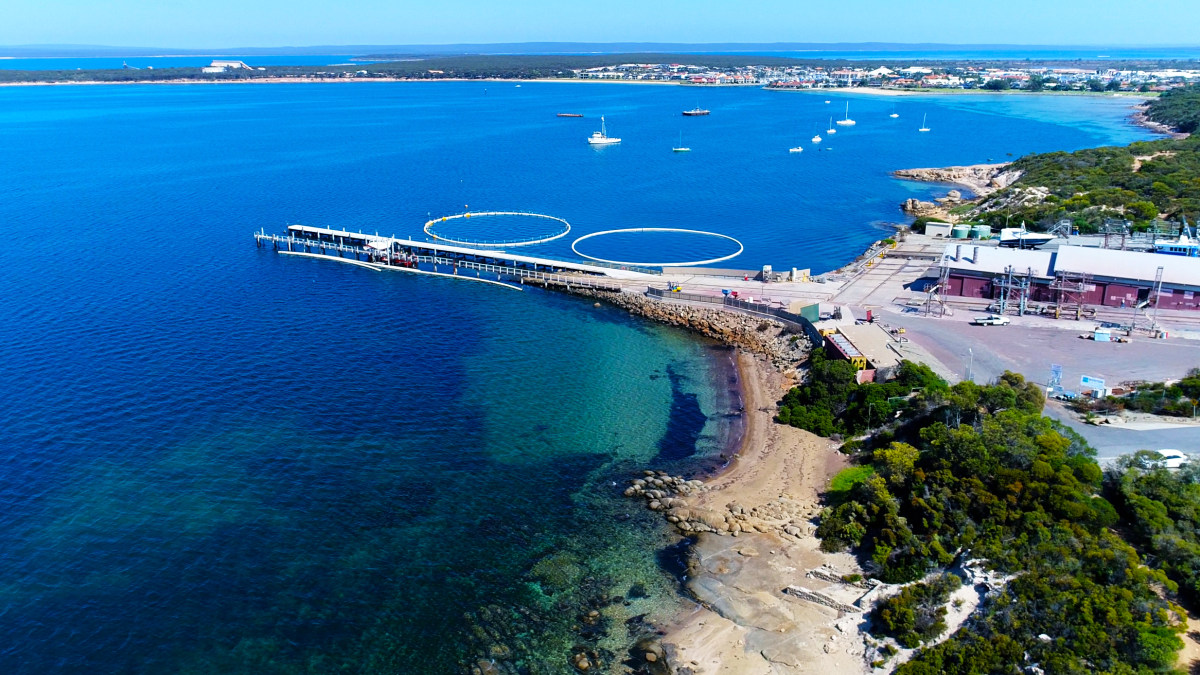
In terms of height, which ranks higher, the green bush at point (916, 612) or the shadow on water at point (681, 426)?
the green bush at point (916, 612)

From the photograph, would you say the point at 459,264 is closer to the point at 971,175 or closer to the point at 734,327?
the point at 734,327

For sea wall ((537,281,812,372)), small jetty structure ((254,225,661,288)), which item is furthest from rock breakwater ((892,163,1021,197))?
sea wall ((537,281,812,372))

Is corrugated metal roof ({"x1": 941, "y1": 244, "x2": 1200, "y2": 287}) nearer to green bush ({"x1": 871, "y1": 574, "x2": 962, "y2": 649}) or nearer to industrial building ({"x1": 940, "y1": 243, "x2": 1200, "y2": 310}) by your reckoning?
industrial building ({"x1": 940, "y1": 243, "x2": 1200, "y2": 310})

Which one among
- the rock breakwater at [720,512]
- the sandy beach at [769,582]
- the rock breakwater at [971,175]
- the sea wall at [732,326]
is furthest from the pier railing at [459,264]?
the rock breakwater at [971,175]

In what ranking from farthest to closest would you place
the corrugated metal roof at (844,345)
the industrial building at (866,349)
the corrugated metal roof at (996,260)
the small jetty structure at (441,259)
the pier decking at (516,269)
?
the small jetty structure at (441,259) → the pier decking at (516,269) → the corrugated metal roof at (996,260) → the corrugated metal roof at (844,345) → the industrial building at (866,349)

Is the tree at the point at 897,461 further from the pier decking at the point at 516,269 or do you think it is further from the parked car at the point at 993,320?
the pier decking at the point at 516,269

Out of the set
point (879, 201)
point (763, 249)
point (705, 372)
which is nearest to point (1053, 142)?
point (879, 201)
